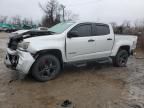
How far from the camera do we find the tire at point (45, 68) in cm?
490

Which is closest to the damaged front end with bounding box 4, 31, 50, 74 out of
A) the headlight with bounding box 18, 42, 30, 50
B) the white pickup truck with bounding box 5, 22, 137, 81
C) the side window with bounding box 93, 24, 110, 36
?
the white pickup truck with bounding box 5, 22, 137, 81

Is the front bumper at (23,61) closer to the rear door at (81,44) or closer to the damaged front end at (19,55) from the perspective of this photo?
the damaged front end at (19,55)

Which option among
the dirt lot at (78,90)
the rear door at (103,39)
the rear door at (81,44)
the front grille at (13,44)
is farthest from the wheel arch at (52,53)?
the rear door at (103,39)

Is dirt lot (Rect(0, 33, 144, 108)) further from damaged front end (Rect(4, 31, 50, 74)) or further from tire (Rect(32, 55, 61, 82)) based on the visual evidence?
damaged front end (Rect(4, 31, 50, 74))

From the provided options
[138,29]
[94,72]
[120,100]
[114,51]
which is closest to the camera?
[120,100]

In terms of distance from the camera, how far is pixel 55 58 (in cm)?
520

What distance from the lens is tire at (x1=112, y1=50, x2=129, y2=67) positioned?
700 centimetres

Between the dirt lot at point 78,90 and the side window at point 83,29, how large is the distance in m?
1.32

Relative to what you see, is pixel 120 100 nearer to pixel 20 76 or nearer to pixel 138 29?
pixel 20 76

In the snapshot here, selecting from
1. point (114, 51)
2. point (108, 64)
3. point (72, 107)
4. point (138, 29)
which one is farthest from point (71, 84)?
point (138, 29)

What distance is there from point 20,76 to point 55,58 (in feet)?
4.20

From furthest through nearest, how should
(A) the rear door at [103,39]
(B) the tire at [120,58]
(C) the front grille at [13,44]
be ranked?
1. (B) the tire at [120,58]
2. (A) the rear door at [103,39]
3. (C) the front grille at [13,44]

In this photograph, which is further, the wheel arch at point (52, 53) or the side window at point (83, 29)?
the side window at point (83, 29)

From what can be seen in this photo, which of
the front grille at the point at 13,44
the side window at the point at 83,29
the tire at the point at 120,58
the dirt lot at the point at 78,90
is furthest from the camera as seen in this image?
the tire at the point at 120,58
